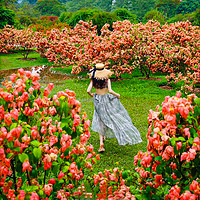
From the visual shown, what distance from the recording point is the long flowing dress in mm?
6626

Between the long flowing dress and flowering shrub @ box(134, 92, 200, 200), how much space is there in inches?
142

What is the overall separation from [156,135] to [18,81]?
1.54m

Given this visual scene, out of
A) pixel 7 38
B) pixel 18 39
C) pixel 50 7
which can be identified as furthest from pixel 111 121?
pixel 50 7

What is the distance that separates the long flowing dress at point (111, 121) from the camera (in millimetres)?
6626

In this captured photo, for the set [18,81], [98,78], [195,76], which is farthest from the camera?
[195,76]

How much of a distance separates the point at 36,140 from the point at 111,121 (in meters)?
4.14

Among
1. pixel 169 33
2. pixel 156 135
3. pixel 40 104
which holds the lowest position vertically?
pixel 156 135

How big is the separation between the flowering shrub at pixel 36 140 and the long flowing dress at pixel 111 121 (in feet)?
11.3

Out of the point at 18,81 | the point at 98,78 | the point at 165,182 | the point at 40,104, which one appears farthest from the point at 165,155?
the point at 98,78

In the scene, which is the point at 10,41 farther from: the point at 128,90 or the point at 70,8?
the point at 70,8

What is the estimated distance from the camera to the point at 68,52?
1870cm

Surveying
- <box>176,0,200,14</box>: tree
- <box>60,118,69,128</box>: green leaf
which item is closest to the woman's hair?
<box>60,118,69,128</box>: green leaf

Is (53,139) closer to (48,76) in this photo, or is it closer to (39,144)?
(39,144)

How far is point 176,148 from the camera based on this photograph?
254 centimetres
